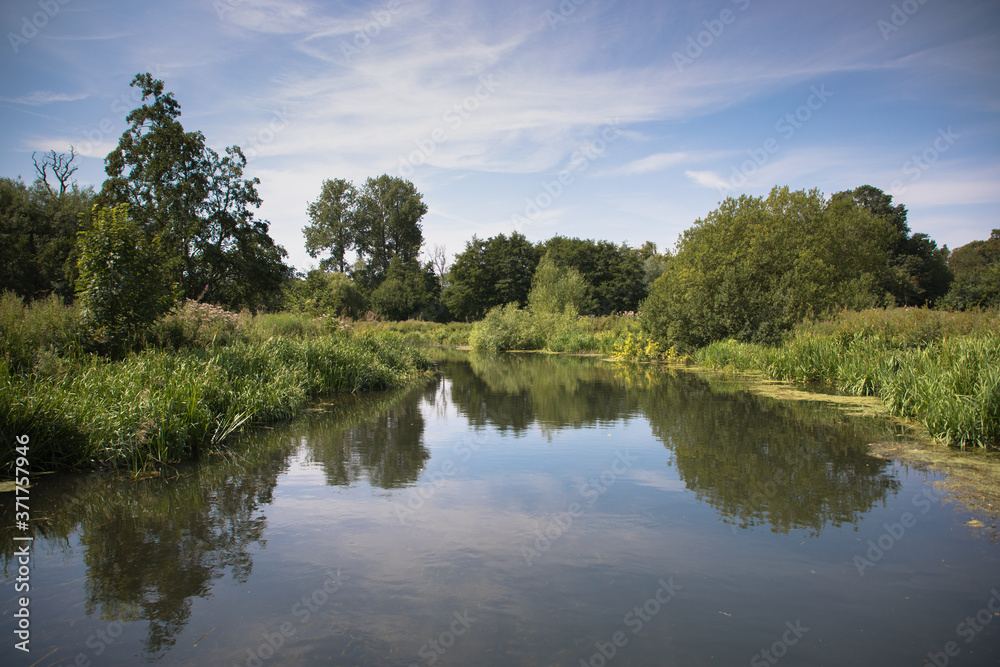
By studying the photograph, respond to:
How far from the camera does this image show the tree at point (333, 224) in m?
63.9

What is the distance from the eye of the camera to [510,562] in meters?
4.80

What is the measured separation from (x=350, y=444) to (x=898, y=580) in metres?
7.31

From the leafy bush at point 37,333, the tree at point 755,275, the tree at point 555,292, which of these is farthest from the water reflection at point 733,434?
the tree at point 555,292

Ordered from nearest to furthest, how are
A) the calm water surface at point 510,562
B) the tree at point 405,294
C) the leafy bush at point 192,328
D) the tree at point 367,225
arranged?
1. the calm water surface at point 510,562
2. the leafy bush at point 192,328
3. the tree at point 405,294
4. the tree at point 367,225

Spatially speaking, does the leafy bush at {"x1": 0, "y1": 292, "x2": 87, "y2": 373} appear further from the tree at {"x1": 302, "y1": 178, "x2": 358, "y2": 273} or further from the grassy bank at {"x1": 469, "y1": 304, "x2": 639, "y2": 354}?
the tree at {"x1": 302, "y1": 178, "x2": 358, "y2": 273}

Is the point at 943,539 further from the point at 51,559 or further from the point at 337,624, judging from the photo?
the point at 51,559

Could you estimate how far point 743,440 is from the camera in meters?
9.34

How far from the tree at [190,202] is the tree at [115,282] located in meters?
17.5

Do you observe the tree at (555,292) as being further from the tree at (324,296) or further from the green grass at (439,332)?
the tree at (324,296)

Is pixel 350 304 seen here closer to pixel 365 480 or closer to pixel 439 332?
pixel 439 332

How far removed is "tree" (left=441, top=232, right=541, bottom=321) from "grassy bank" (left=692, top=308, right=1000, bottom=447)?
38.0 m

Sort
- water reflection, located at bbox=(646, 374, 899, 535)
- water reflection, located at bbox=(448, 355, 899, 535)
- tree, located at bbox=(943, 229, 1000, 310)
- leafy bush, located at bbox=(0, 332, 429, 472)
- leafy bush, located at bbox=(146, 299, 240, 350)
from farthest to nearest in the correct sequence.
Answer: tree, located at bbox=(943, 229, 1000, 310), leafy bush, located at bbox=(146, 299, 240, 350), leafy bush, located at bbox=(0, 332, 429, 472), water reflection, located at bbox=(448, 355, 899, 535), water reflection, located at bbox=(646, 374, 899, 535)

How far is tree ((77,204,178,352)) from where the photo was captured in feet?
31.5

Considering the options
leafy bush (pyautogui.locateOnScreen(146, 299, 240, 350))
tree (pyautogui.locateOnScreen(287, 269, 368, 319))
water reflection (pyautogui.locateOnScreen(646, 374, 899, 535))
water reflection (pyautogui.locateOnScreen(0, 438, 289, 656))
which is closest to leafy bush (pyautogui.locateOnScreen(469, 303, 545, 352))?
tree (pyautogui.locateOnScreen(287, 269, 368, 319))
